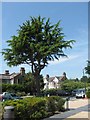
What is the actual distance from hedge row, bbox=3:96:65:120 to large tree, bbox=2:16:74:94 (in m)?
21.5

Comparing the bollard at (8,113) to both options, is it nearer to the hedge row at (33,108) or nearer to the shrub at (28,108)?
the hedge row at (33,108)

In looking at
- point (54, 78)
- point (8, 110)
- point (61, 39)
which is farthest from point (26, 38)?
point (54, 78)

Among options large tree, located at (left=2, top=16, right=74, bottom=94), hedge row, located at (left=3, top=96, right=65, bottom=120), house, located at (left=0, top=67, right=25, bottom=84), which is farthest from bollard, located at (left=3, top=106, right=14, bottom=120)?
house, located at (left=0, top=67, right=25, bottom=84)

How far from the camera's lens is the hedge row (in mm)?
14352

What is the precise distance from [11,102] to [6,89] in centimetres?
5052

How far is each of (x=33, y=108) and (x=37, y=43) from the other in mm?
26572

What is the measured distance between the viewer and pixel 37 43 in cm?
4184

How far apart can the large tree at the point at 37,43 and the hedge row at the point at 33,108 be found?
70.7ft

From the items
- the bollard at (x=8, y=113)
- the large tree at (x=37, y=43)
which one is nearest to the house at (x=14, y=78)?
the large tree at (x=37, y=43)

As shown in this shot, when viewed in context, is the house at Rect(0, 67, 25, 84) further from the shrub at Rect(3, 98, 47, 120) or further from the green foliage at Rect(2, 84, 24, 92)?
the shrub at Rect(3, 98, 47, 120)

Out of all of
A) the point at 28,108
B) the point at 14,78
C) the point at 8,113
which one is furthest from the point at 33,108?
the point at 14,78

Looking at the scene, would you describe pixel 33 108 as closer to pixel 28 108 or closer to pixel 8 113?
pixel 28 108

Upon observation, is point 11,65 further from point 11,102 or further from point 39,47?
point 11,102

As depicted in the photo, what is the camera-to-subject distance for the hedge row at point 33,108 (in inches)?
565
